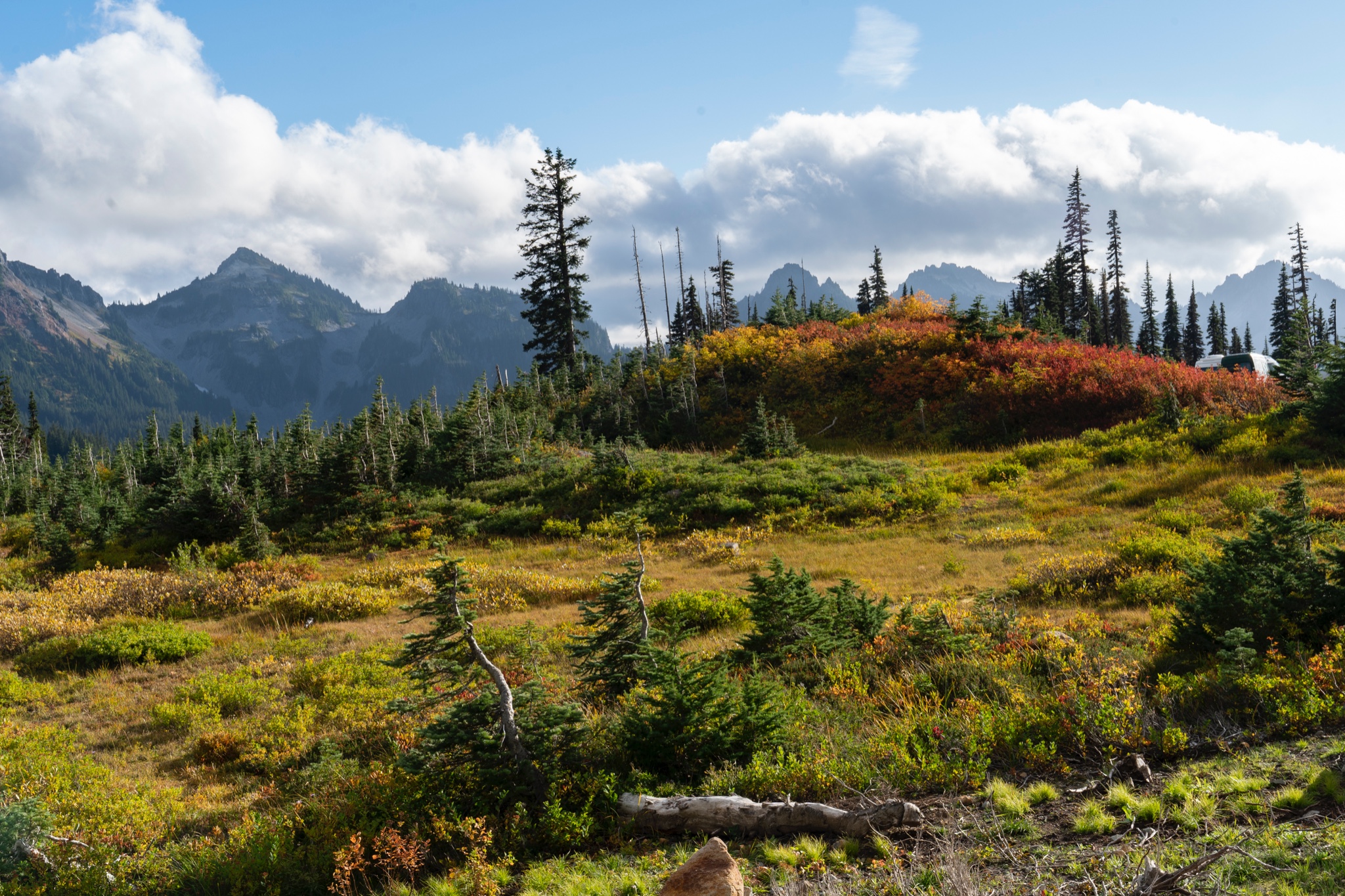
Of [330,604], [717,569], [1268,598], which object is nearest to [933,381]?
[717,569]

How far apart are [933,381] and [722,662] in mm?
26822

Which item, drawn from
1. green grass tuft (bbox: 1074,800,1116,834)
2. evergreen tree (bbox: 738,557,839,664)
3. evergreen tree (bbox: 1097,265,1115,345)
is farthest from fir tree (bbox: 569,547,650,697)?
evergreen tree (bbox: 1097,265,1115,345)

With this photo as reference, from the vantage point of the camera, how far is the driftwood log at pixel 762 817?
543cm

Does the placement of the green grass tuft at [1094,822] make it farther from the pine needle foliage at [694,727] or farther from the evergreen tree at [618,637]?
the evergreen tree at [618,637]

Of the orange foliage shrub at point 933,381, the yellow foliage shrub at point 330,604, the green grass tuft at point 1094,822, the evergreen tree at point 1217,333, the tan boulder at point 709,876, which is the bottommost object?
the yellow foliage shrub at point 330,604

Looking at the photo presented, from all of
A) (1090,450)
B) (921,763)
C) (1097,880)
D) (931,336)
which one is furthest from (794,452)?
(1097,880)

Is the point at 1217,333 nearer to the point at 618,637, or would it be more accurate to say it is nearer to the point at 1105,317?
the point at 1105,317

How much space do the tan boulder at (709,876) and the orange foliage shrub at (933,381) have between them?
85.5ft

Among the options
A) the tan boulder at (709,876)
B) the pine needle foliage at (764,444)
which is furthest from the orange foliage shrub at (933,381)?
the tan boulder at (709,876)

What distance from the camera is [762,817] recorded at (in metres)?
5.66

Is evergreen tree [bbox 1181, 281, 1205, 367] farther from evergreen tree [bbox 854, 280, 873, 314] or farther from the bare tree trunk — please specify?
the bare tree trunk

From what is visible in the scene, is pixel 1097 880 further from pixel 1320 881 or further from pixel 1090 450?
pixel 1090 450

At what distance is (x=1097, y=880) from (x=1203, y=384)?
2749 cm

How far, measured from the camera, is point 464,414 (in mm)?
28484
